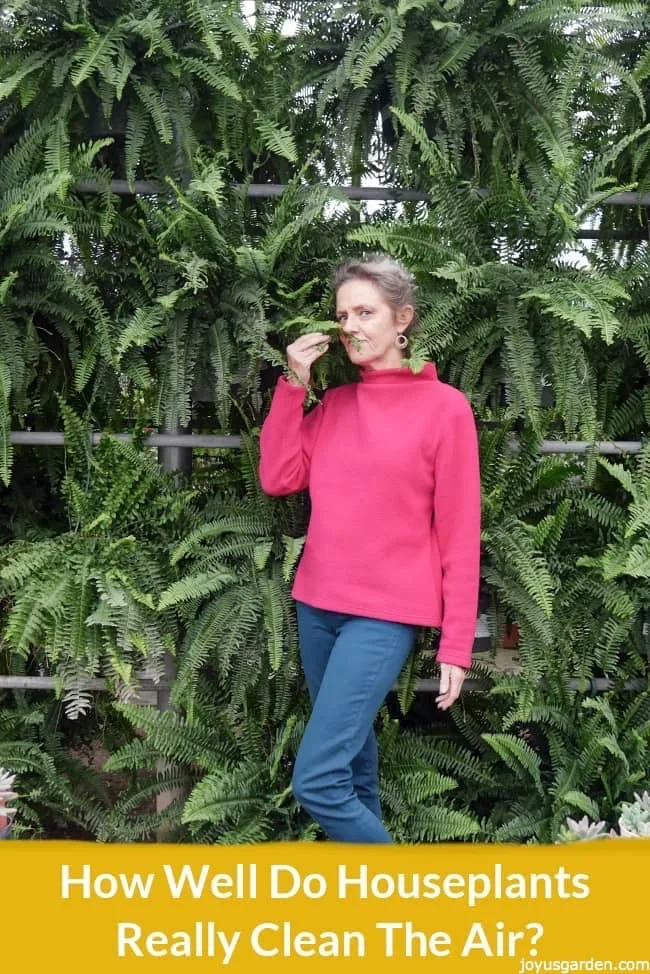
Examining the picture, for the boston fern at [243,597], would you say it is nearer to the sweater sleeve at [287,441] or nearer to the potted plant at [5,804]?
the sweater sleeve at [287,441]

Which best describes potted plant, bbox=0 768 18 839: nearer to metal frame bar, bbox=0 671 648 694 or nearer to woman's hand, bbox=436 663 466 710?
metal frame bar, bbox=0 671 648 694

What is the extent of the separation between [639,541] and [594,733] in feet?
1.99

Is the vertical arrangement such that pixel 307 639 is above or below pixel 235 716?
above

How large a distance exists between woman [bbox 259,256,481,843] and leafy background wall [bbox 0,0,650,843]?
16 cm

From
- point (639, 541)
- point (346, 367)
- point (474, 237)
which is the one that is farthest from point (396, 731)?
point (474, 237)

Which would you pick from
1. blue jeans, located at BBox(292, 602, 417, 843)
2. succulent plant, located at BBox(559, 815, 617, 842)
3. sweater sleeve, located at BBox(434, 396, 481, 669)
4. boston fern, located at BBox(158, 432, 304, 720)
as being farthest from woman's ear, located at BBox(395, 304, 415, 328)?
succulent plant, located at BBox(559, 815, 617, 842)

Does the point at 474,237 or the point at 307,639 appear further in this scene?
the point at 474,237

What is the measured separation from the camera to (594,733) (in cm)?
241

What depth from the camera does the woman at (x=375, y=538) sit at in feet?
6.57

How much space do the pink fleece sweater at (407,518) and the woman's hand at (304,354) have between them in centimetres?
20

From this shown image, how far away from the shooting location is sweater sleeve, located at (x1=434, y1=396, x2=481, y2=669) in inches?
80.1

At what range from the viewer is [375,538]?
6.65 feet

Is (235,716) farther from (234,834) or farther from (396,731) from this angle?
(396,731)

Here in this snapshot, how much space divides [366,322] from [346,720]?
1.05 metres
